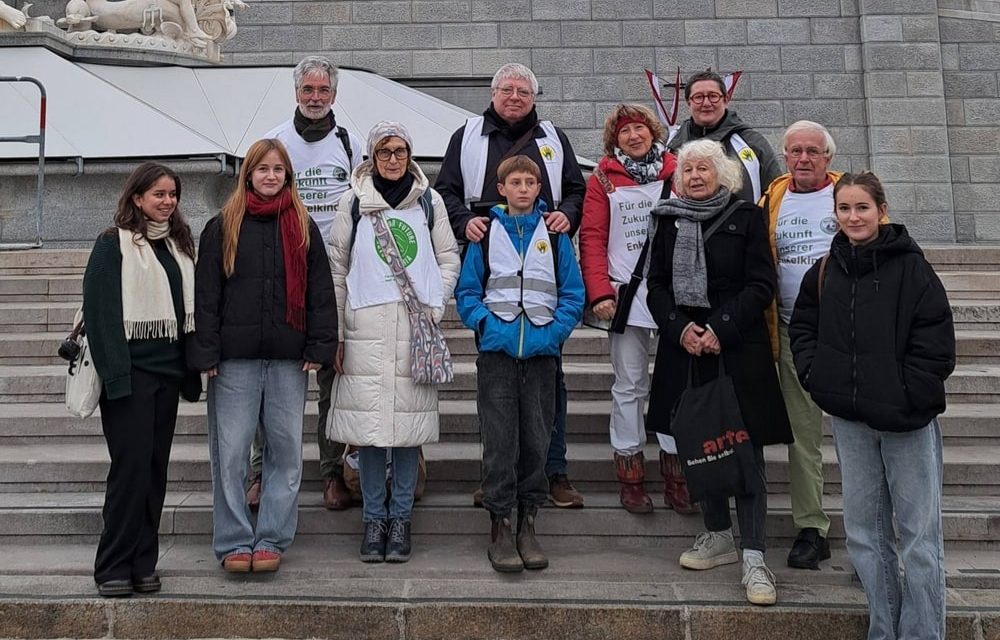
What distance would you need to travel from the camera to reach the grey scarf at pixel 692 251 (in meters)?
3.63

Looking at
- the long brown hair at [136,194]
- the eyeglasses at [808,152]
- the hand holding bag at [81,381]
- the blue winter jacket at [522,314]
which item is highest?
the eyeglasses at [808,152]

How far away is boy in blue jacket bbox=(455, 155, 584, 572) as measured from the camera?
3.70m

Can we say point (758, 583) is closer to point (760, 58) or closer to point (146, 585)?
point (146, 585)

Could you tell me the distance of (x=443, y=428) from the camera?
4.94 meters

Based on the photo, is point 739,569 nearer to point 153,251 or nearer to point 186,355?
point 186,355

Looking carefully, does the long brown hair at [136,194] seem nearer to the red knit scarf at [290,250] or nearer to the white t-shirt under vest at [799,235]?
the red knit scarf at [290,250]

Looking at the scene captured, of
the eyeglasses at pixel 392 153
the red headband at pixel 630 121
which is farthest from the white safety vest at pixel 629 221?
the eyeglasses at pixel 392 153

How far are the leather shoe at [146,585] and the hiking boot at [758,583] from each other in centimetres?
→ 256

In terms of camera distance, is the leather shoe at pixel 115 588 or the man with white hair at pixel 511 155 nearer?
the leather shoe at pixel 115 588

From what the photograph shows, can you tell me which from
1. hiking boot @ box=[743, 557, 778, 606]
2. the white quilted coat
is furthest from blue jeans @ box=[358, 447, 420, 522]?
hiking boot @ box=[743, 557, 778, 606]

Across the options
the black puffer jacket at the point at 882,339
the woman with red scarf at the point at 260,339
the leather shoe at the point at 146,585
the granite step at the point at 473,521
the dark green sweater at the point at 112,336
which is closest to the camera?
the black puffer jacket at the point at 882,339

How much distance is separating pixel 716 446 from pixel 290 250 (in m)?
2.11

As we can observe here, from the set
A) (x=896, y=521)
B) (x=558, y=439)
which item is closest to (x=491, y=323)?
(x=558, y=439)

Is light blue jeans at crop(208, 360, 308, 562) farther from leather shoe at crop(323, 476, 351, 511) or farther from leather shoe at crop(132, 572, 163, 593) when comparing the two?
leather shoe at crop(323, 476, 351, 511)
